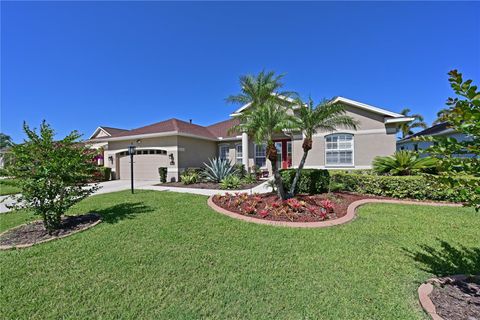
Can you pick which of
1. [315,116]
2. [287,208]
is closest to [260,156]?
[315,116]

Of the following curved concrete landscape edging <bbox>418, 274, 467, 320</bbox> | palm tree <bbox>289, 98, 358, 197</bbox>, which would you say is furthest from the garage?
curved concrete landscape edging <bbox>418, 274, 467, 320</bbox>

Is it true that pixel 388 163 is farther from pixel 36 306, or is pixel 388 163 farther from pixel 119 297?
pixel 36 306

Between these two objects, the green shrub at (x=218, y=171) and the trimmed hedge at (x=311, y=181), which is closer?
the trimmed hedge at (x=311, y=181)

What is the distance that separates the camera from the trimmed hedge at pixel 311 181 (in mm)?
9281

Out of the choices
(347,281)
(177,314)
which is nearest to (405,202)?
(347,281)

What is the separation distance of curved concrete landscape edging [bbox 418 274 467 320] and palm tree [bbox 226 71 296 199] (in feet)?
16.2

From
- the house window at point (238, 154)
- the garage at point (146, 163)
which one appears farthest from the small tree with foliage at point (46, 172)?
the house window at point (238, 154)

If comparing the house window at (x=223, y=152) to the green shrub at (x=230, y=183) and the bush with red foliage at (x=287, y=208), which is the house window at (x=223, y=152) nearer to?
the green shrub at (x=230, y=183)

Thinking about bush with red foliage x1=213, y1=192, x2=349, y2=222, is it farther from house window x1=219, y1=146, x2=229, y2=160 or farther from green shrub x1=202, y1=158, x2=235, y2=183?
house window x1=219, y1=146, x2=229, y2=160

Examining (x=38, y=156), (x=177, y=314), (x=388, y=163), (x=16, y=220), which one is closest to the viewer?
(x=177, y=314)

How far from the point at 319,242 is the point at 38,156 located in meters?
7.20

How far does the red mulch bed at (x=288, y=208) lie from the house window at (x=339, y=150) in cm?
554

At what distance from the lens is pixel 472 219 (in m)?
6.07

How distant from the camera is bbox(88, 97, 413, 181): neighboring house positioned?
41.1 feet
